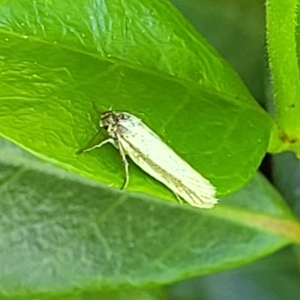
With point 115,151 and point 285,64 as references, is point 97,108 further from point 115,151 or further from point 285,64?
point 285,64

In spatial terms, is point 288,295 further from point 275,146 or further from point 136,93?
point 136,93

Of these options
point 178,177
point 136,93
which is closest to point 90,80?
point 136,93

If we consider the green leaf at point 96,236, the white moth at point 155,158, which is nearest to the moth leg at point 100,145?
the white moth at point 155,158

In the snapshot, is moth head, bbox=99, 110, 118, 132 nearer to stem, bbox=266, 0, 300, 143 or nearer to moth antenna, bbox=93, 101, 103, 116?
moth antenna, bbox=93, 101, 103, 116

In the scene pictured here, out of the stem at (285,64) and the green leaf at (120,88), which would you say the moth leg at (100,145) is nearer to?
the green leaf at (120,88)

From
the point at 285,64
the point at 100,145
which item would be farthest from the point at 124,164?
the point at 285,64

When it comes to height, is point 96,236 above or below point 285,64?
below

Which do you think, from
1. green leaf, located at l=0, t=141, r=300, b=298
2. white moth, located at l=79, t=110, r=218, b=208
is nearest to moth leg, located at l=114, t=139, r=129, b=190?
white moth, located at l=79, t=110, r=218, b=208
